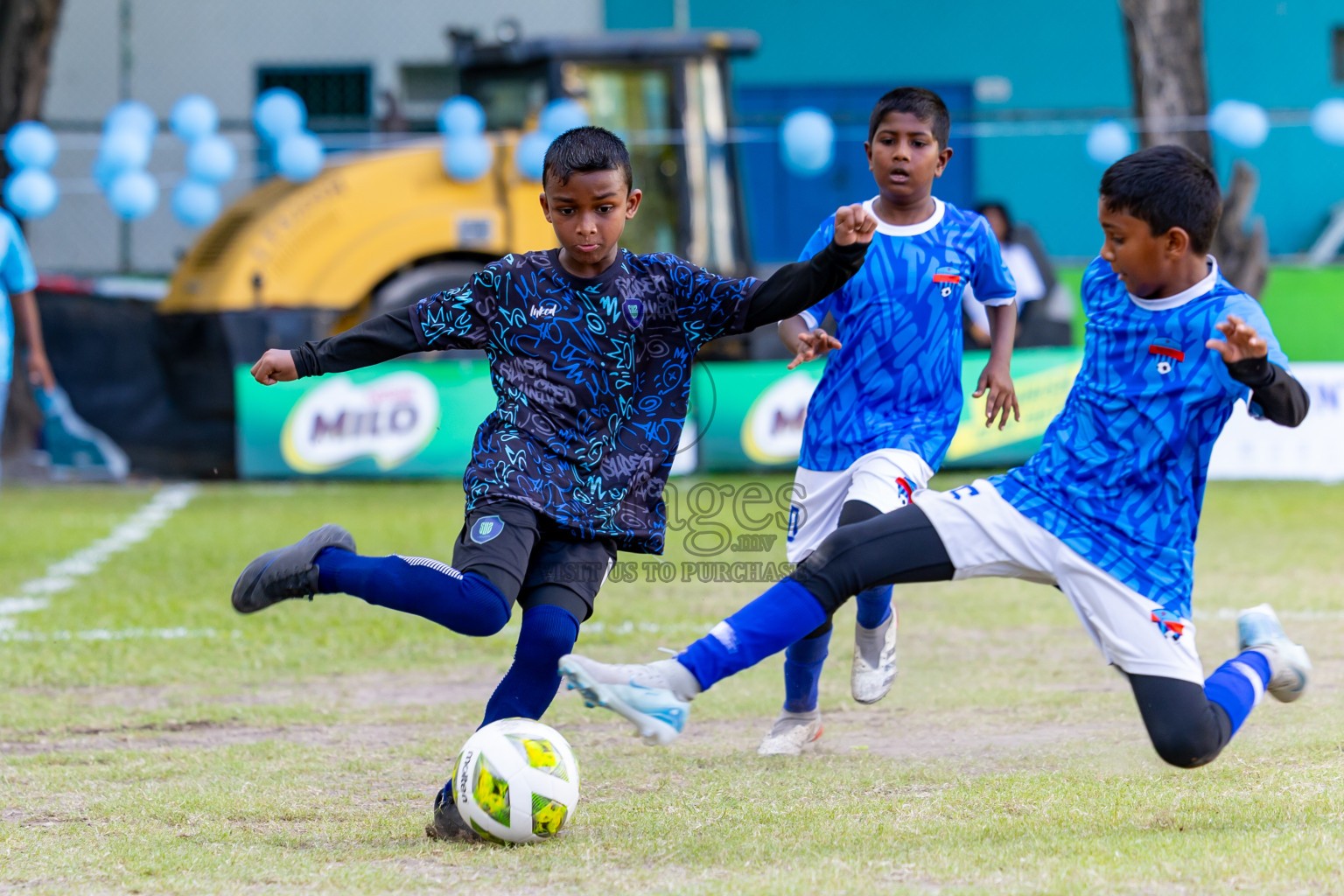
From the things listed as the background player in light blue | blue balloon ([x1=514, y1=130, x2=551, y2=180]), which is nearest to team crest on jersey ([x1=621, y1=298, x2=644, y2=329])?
the background player in light blue

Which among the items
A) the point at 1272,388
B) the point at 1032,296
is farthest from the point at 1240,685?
the point at 1032,296

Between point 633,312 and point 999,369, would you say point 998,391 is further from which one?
point 633,312

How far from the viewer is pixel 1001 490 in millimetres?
3732

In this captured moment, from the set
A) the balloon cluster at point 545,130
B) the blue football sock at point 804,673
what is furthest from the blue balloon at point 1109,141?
the blue football sock at point 804,673

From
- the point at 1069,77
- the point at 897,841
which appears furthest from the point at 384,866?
the point at 1069,77

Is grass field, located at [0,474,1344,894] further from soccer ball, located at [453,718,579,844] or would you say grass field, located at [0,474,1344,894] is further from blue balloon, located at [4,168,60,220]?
blue balloon, located at [4,168,60,220]

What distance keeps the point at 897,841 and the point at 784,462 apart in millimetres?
8461

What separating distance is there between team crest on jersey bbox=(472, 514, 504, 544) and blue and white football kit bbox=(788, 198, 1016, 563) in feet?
4.21

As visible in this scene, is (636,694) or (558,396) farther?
(558,396)

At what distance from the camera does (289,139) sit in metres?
12.4

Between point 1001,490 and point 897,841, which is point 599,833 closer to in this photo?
point 897,841

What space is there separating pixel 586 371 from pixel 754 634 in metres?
0.87

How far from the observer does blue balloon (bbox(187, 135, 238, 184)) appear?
40.3 ft

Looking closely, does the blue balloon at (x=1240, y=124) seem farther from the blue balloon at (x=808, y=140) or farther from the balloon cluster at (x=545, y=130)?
the balloon cluster at (x=545, y=130)
